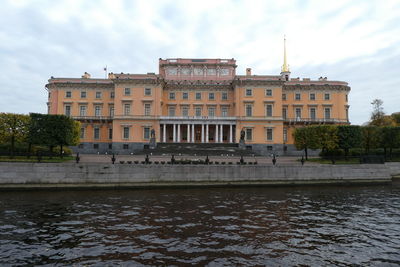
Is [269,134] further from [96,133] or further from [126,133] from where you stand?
[96,133]

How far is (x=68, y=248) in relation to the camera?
29.3 feet

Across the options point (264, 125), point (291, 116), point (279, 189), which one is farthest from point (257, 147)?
point (279, 189)

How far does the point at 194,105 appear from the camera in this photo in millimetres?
55344

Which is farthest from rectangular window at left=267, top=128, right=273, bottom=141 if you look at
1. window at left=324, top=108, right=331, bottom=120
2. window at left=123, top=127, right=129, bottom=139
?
window at left=123, top=127, right=129, bottom=139

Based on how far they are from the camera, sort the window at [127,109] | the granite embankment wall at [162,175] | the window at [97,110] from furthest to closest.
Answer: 1. the window at [97,110]
2. the window at [127,109]
3. the granite embankment wall at [162,175]

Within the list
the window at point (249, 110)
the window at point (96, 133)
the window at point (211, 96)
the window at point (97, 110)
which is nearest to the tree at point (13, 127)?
the window at point (96, 133)

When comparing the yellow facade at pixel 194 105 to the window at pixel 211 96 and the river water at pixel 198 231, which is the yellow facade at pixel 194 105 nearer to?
the window at pixel 211 96

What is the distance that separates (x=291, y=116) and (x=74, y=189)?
4551 centimetres

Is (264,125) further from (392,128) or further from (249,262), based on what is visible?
(249,262)

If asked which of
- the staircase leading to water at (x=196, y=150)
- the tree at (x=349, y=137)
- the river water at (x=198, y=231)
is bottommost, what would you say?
the river water at (x=198, y=231)

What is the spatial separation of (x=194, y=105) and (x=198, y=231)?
150 feet

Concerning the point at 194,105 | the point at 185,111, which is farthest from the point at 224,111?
the point at 185,111

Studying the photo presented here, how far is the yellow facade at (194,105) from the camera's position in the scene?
170 ft

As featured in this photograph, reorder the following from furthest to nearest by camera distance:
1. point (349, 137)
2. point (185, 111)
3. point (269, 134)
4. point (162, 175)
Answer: point (185, 111)
point (269, 134)
point (349, 137)
point (162, 175)
